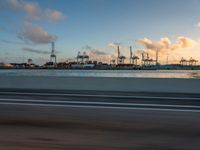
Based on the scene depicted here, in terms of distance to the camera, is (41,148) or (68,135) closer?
(41,148)

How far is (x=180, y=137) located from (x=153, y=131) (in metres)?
0.81

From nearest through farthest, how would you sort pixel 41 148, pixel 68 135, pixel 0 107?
pixel 41 148 < pixel 68 135 < pixel 0 107

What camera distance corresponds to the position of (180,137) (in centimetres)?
762

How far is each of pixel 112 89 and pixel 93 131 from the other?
15.2m

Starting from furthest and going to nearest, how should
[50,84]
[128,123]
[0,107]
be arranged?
[50,84] → [0,107] → [128,123]

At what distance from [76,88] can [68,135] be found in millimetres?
16453

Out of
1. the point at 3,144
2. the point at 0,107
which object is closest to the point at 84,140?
the point at 3,144

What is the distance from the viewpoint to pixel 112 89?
23422 millimetres

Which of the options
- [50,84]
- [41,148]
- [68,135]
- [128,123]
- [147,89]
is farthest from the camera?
[50,84]

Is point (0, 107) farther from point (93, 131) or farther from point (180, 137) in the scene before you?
point (180, 137)

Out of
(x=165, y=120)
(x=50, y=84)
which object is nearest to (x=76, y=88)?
(x=50, y=84)

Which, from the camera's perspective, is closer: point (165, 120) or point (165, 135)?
point (165, 135)

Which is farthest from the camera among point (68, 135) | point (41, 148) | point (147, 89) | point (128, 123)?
point (147, 89)

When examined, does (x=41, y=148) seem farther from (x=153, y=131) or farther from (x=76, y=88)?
(x=76, y=88)
